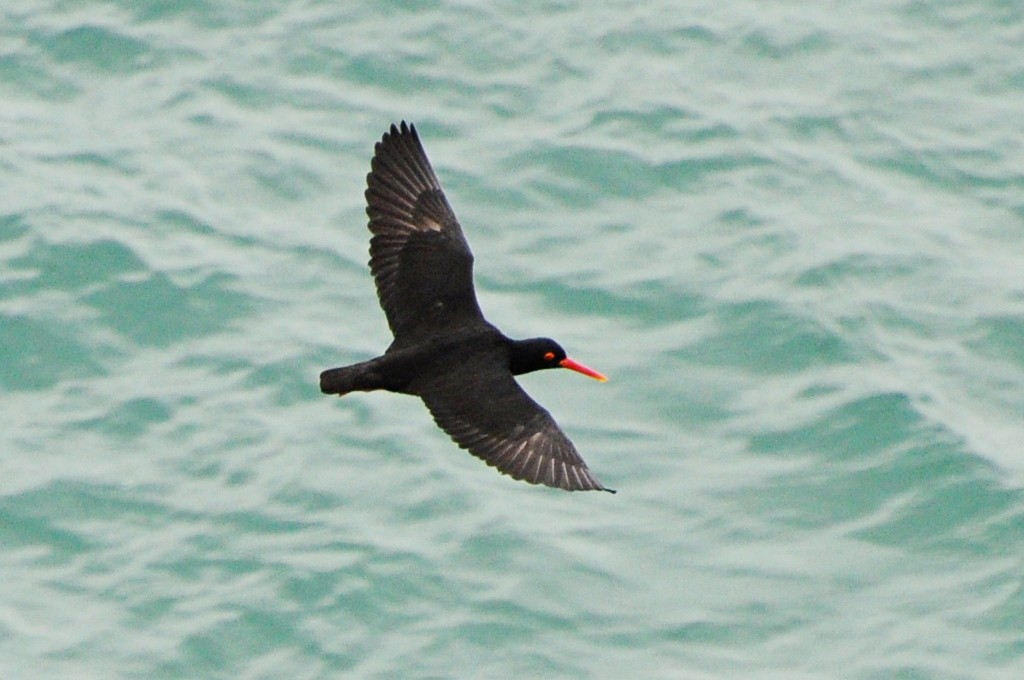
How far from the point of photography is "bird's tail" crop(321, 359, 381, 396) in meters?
11.2

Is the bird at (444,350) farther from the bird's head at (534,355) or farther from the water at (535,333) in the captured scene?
the water at (535,333)

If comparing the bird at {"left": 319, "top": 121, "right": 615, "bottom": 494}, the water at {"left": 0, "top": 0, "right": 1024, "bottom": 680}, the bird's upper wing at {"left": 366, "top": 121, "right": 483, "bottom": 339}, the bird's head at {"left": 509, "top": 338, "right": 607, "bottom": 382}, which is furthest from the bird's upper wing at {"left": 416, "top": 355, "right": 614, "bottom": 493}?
the water at {"left": 0, "top": 0, "right": 1024, "bottom": 680}

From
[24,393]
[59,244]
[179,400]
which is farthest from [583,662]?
[59,244]

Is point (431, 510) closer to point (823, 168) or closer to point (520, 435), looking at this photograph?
point (520, 435)

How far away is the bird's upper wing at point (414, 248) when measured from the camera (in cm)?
1185

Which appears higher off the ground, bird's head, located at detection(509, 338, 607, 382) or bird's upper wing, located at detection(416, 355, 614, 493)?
bird's head, located at detection(509, 338, 607, 382)

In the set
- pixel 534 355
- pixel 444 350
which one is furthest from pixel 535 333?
pixel 444 350

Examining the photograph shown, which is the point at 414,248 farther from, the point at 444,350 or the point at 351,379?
the point at 351,379

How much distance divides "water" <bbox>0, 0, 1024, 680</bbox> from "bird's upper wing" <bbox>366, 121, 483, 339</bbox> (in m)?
2.09

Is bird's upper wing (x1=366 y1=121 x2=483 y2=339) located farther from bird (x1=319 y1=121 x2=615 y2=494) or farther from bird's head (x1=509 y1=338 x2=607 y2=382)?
bird's head (x1=509 y1=338 x2=607 y2=382)

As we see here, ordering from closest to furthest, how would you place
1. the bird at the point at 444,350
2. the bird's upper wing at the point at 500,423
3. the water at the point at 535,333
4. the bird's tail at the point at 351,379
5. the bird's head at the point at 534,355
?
the bird's upper wing at the point at 500,423, the bird at the point at 444,350, the bird's tail at the point at 351,379, the bird's head at the point at 534,355, the water at the point at 535,333

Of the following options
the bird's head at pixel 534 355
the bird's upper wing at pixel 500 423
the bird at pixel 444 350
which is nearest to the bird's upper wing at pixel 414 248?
the bird at pixel 444 350

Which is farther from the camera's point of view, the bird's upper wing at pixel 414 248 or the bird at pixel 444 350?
the bird's upper wing at pixel 414 248

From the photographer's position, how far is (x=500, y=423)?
11039 millimetres
